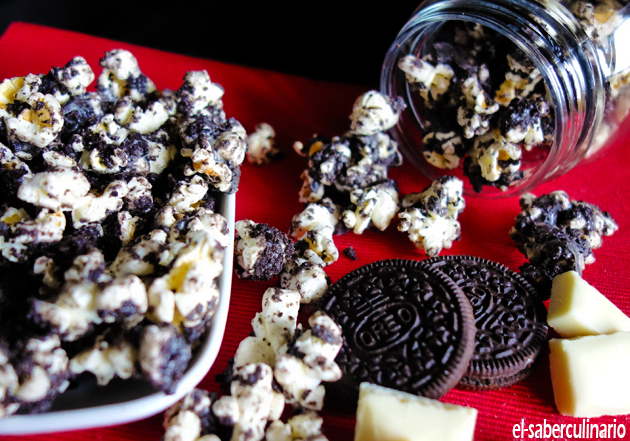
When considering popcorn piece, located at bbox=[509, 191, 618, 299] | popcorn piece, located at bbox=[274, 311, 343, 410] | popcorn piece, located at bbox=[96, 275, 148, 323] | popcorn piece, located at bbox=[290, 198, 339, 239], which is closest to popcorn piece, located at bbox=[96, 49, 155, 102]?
popcorn piece, located at bbox=[290, 198, 339, 239]

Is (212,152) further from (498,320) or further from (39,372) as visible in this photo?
(498,320)

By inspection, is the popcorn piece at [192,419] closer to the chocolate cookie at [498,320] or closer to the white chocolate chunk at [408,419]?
the white chocolate chunk at [408,419]

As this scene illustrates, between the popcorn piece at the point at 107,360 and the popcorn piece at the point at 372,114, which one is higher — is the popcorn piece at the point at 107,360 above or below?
below

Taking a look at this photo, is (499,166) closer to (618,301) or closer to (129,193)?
(618,301)

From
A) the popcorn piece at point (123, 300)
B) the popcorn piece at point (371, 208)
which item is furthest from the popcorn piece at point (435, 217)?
the popcorn piece at point (123, 300)

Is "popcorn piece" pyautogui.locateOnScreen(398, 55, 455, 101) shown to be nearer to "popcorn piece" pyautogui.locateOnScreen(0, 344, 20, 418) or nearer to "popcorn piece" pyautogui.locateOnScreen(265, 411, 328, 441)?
"popcorn piece" pyautogui.locateOnScreen(265, 411, 328, 441)

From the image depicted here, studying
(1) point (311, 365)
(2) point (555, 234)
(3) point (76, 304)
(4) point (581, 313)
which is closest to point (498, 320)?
(4) point (581, 313)
